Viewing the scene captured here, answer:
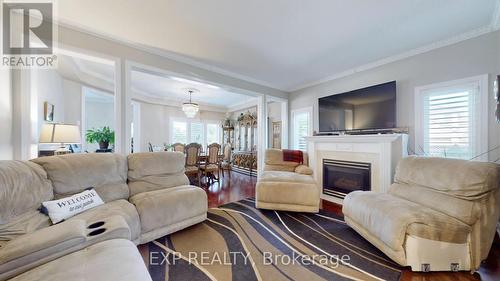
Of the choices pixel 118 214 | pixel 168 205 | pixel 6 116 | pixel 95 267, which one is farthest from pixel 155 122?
pixel 95 267

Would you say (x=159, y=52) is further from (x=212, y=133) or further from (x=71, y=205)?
(x=212, y=133)

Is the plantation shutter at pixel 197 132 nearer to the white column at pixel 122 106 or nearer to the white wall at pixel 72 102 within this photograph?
the white wall at pixel 72 102

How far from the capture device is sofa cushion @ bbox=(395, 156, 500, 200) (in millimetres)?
1618

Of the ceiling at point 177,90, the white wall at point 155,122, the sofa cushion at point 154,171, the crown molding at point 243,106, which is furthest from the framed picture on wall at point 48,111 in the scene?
the crown molding at point 243,106

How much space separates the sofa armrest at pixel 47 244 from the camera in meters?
0.97

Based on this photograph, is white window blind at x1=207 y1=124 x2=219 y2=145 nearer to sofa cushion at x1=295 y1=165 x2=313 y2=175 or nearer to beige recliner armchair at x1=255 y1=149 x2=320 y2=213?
sofa cushion at x1=295 y1=165 x2=313 y2=175

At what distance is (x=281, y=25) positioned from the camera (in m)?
2.29

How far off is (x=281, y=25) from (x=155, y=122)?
18.2ft

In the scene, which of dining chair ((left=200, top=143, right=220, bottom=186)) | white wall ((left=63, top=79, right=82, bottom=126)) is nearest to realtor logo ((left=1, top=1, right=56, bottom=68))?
white wall ((left=63, top=79, right=82, bottom=126))

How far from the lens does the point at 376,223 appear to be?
185 cm

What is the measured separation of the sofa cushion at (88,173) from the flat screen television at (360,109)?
11.9 ft

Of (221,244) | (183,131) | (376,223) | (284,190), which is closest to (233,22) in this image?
(284,190)

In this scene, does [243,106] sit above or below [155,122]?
above

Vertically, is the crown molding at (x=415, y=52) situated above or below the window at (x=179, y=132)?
above
